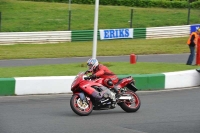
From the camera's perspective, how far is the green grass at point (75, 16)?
115ft

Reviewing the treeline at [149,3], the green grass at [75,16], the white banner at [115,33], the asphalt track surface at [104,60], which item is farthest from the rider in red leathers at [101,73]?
the treeline at [149,3]

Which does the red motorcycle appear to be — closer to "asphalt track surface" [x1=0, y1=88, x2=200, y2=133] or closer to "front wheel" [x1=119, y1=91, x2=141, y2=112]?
"front wheel" [x1=119, y1=91, x2=141, y2=112]

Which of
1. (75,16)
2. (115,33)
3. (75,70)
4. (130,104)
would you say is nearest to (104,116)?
(130,104)

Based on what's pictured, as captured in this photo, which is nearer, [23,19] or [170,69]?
[170,69]

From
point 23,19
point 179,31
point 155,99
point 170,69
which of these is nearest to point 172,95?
point 155,99

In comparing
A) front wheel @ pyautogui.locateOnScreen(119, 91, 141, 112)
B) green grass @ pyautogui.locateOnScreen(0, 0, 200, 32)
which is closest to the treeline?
green grass @ pyautogui.locateOnScreen(0, 0, 200, 32)

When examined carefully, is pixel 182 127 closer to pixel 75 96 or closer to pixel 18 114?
pixel 75 96

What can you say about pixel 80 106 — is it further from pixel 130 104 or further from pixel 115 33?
pixel 115 33

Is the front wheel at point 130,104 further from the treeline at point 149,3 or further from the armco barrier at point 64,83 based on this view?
the treeline at point 149,3

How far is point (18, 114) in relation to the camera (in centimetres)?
1155

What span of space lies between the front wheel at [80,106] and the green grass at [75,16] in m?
22.0

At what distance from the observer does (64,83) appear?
14898mm

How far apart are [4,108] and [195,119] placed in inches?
157

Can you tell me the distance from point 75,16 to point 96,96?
2657cm
